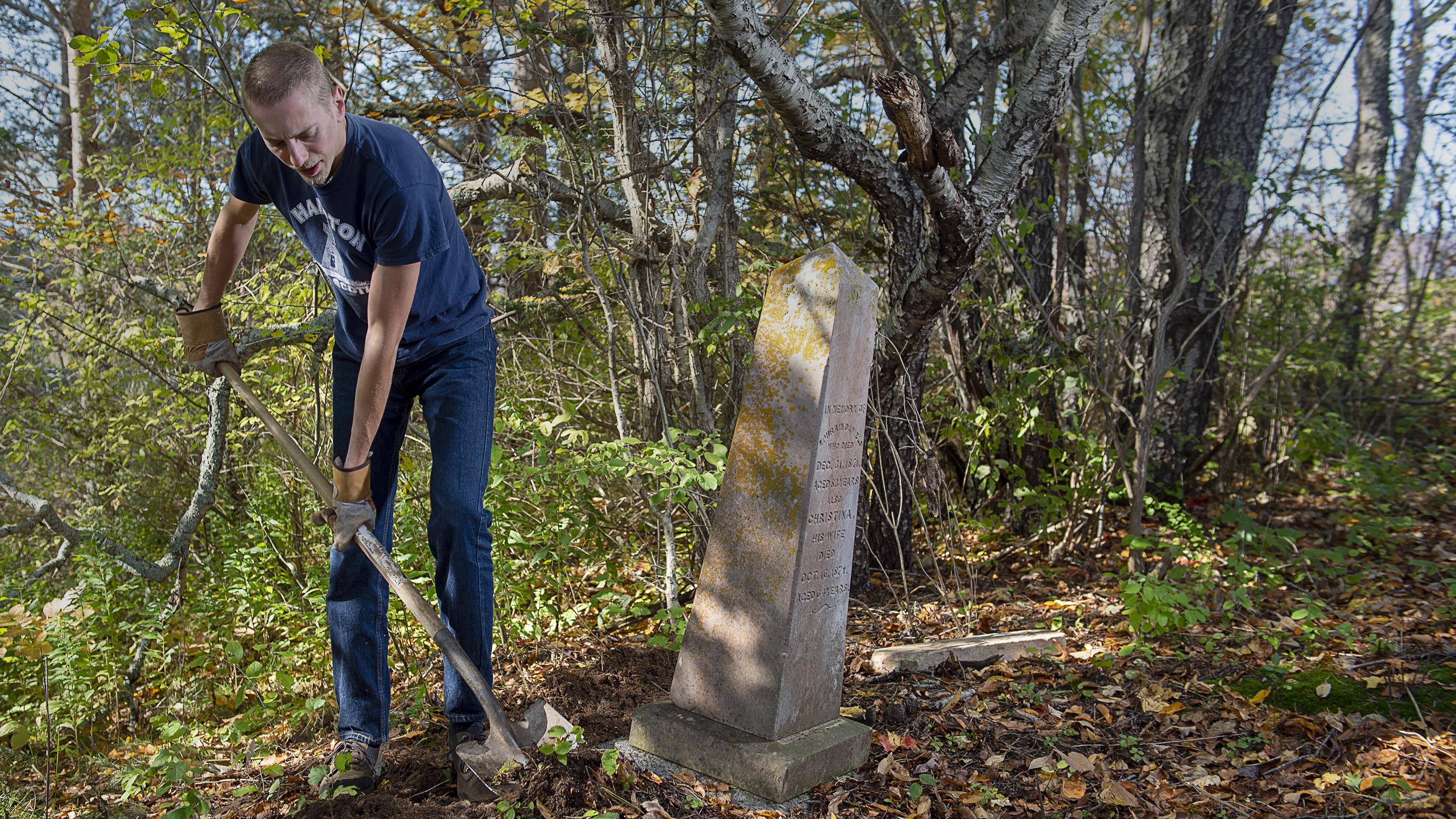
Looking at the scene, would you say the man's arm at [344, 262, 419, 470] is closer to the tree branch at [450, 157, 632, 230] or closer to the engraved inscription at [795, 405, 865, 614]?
the engraved inscription at [795, 405, 865, 614]

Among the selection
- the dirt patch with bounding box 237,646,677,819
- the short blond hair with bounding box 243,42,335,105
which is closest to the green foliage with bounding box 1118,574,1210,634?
the dirt patch with bounding box 237,646,677,819

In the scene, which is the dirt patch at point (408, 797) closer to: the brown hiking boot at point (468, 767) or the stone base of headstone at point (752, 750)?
the brown hiking boot at point (468, 767)

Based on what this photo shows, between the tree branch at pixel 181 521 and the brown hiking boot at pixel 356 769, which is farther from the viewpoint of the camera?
the tree branch at pixel 181 521

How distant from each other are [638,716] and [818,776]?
A: 1.99 ft

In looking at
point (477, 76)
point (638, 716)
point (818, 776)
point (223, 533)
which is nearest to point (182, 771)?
point (638, 716)

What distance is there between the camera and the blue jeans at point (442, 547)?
104 inches

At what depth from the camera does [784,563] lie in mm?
2771

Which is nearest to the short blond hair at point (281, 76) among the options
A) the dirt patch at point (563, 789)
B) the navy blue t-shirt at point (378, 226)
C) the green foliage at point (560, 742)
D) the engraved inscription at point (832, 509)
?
the navy blue t-shirt at point (378, 226)

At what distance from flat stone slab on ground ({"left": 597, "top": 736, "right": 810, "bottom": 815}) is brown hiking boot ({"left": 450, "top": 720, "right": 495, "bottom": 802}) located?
0.39 metres

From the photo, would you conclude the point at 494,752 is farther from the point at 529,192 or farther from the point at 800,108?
the point at 529,192

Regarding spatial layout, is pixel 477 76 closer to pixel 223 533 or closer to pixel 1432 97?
pixel 223 533

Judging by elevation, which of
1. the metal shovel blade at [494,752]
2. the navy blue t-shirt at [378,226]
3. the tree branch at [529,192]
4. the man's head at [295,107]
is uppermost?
the tree branch at [529,192]

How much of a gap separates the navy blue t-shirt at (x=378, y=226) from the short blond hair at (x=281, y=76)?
133 mm

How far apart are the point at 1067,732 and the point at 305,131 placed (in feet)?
10.4
